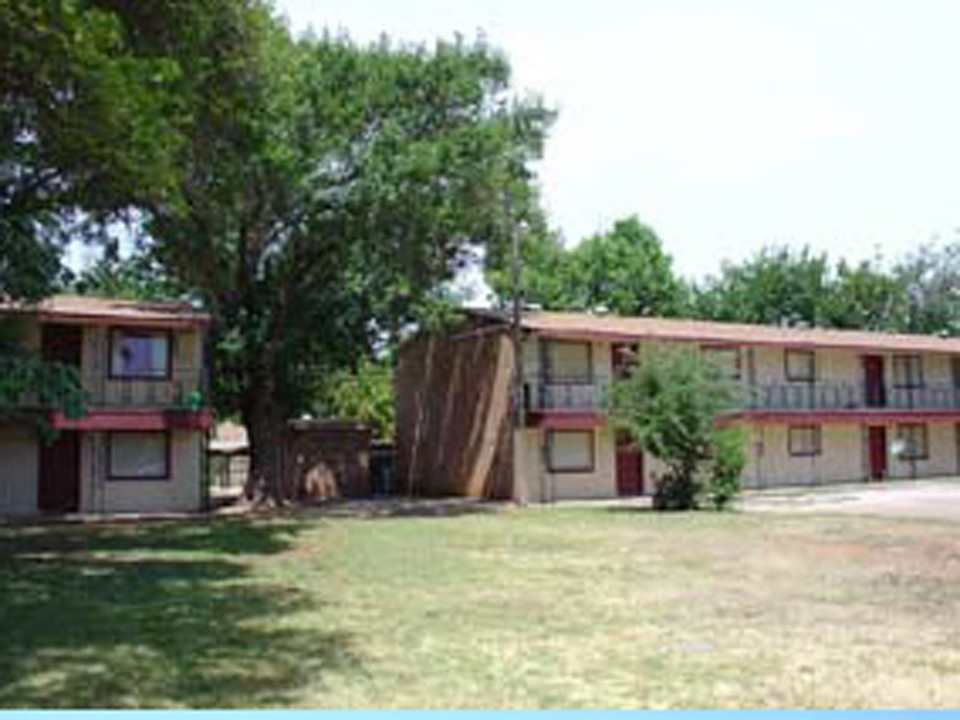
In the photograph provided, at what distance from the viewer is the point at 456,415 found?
125 feet

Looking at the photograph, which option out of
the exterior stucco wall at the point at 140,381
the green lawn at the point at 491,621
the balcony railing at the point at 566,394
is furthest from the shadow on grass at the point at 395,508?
the green lawn at the point at 491,621

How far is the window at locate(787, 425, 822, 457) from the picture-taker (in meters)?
40.8

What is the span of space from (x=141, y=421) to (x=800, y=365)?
24.4 metres

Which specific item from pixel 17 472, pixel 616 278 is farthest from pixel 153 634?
pixel 616 278

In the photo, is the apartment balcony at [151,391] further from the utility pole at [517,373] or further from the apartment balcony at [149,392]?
the utility pole at [517,373]

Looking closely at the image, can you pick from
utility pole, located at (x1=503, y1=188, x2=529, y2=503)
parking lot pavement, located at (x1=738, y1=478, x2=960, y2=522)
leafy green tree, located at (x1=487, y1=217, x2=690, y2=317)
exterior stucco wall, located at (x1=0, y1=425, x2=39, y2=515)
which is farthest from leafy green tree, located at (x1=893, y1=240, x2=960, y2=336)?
exterior stucco wall, located at (x1=0, y1=425, x2=39, y2=515)

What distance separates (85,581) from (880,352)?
35464 mm

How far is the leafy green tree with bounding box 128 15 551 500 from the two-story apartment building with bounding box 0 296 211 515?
1914 mm

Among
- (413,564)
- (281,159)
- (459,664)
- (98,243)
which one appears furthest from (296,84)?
(459,664)

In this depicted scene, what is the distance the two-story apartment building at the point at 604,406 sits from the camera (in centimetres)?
3494

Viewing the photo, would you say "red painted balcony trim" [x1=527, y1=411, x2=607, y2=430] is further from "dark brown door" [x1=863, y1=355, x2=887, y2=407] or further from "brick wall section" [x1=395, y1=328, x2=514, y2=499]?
"dark brown door" [x1=863, y1=355, x2=887, y2=407]

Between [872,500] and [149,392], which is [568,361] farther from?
[149,392]

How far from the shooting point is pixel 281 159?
28281 millimetres

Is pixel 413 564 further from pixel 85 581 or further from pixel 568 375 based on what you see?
pixel 568 375
